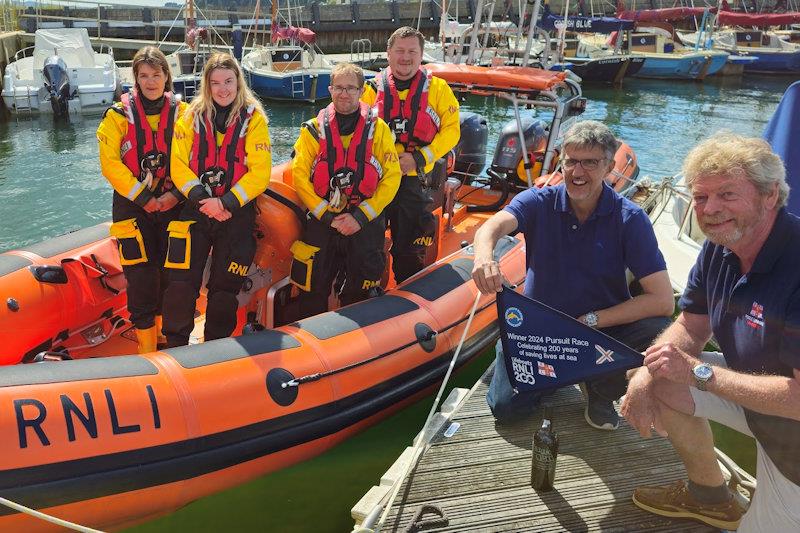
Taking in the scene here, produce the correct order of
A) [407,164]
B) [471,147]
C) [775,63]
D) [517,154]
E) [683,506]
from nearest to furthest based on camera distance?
[683,506], [407,164], [517,154], [471,147], [775,63]

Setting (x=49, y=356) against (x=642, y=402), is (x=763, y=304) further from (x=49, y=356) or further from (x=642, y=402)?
(x=49, y=356)

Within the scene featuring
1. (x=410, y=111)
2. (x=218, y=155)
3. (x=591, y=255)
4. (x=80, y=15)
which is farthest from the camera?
(x=80, y=15)

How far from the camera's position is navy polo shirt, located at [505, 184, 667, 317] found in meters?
3.03

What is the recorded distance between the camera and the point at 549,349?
2.97m

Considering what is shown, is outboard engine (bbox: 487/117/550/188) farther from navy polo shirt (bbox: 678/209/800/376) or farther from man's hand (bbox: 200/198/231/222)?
navy polo shirt (bbox: 678/209/800/376)

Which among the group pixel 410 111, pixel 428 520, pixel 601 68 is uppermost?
pixel 601 68

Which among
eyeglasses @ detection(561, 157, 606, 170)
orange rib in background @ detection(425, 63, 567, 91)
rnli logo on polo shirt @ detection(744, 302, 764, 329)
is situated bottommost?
rnli logo on polo shirt @ detection(744, 302, 764, 329)

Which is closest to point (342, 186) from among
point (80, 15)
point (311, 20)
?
point (311, 20)

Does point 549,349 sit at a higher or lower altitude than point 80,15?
lower

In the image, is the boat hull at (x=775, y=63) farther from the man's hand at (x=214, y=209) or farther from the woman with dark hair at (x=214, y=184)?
the man's hand at (x=214, y=209)

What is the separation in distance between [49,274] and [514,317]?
2526 mm

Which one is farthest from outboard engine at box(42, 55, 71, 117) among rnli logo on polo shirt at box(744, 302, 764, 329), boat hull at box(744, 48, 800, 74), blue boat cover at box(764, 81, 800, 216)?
boat hull at box(744, 48, 800, 74)

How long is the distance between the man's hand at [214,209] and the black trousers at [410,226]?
1.17 metres

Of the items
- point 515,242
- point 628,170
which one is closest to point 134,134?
point 515,242
